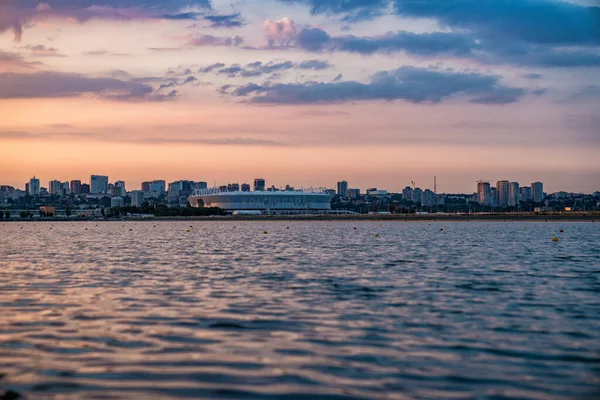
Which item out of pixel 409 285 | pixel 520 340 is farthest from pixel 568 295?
pixel 520 340

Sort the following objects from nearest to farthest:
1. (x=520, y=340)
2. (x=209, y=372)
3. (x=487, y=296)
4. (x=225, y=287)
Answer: (x=209, y=372) → (x=520, y=340) → (x=487, y=296) → (x=225, y=287)

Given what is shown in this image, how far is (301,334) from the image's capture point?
67.6ft

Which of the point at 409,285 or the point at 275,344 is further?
the point at 409,285

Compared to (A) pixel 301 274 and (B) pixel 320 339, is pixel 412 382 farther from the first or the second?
(A) pixel 301 274

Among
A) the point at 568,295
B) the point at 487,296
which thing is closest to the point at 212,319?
the point at 487,296

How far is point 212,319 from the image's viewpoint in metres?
23.3

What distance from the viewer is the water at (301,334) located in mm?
15109

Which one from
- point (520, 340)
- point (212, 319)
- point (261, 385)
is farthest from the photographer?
point (212, 319)

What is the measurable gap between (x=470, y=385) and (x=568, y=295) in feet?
52.5

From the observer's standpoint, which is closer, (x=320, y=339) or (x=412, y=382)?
(x=412, y=382)

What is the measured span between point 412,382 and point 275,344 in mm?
4742

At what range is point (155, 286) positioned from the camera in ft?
108

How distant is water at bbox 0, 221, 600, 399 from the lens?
15109 mm

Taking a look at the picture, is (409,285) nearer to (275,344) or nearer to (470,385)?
(275,344)
